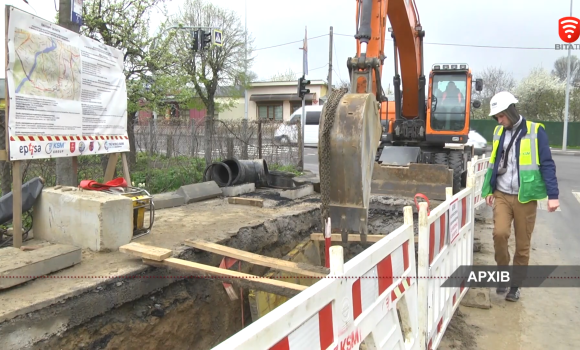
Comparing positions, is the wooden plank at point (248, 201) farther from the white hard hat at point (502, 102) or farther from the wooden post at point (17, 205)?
the white hard hat at point (502, 102)

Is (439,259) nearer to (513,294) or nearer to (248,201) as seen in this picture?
(513,294)

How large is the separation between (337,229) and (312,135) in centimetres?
2497

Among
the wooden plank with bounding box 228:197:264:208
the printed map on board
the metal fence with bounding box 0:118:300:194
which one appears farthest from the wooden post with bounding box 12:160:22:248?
the metal fence with bounding box 0:118:300:194

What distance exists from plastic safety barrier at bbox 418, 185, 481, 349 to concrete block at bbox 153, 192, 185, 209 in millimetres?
4588

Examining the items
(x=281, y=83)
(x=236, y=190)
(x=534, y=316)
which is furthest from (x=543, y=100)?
(x=534, y=316)

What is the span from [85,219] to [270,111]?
38.7 metres

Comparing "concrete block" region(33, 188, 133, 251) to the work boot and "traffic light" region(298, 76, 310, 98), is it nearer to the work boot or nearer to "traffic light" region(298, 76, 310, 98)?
the work boot

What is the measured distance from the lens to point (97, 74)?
5.53 metres

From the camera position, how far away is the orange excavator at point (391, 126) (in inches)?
146

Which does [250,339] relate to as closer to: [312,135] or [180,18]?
[312,135]

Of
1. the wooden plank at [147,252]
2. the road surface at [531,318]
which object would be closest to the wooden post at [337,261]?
the wooden plank at [147,252]

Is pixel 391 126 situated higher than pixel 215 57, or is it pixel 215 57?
pixel 215 57

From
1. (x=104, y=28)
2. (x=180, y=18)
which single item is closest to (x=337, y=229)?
(x=104, y=28)

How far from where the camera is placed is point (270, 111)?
140ft
